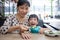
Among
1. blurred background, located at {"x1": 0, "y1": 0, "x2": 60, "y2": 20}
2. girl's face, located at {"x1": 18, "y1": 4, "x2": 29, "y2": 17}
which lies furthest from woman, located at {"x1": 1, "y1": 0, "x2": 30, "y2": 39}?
blurred background, located at {"x1": 0, "y1": 0, "x2": 60, "y2": 20}

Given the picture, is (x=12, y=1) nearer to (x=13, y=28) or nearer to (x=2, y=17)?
(x=2, y=17)

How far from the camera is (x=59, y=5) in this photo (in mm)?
1295

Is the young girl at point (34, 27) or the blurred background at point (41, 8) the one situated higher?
the blurred background at point (41, 8)

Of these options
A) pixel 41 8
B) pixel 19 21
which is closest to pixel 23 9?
pixel 19 21

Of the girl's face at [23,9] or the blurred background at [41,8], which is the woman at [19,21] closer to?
the girl's face at [23,9]

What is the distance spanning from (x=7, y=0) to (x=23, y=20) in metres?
0.47

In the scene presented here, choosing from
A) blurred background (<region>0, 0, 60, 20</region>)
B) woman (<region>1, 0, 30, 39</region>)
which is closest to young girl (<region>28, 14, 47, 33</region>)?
woman (<region>1, 0, 30, 39</region>)

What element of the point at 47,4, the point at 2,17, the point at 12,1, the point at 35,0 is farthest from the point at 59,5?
the point at 2,17

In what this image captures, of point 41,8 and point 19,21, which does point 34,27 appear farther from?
point 41,8

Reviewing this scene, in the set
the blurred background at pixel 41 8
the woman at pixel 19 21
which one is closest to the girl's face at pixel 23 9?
the woman at pixel 19 21

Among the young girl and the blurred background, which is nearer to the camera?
the young girl

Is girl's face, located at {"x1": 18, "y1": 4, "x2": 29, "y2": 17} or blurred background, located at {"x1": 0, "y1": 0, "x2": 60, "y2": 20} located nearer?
girl's face, located at {"x1": 18, "y1": 4, "x2": 29, "y2": 17}

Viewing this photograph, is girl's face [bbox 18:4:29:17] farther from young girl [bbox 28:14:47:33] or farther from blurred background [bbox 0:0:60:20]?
blurred background [bbox 0:0:60:20]

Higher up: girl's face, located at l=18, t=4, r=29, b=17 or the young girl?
girl's face, located at l=18, t=4, r=29, b=17
